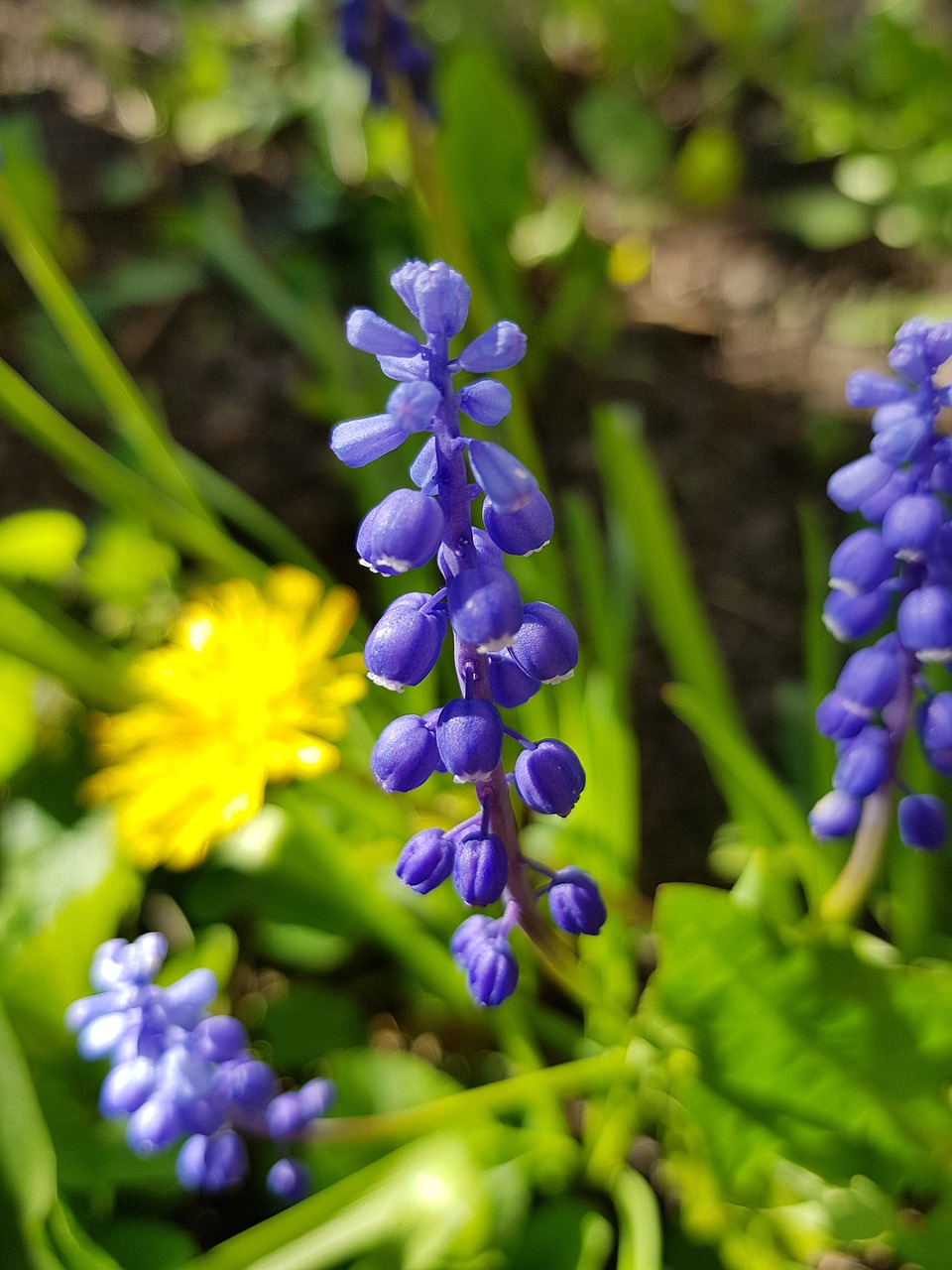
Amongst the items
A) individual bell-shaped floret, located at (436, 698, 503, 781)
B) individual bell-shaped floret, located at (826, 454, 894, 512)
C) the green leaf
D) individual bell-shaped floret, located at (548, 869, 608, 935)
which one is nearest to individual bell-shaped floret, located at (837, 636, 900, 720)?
individual bell-shaped floret, located at (826, 454, 894, 512)

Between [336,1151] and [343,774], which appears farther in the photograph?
[343,774]

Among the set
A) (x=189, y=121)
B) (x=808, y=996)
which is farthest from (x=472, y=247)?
(x=808, y=996)

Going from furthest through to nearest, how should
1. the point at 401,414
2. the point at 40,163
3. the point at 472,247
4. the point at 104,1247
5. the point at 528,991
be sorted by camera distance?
the point at 40,163
the point at 472,247
the point at 528,991
the point at 104,1247
the point at 401,414

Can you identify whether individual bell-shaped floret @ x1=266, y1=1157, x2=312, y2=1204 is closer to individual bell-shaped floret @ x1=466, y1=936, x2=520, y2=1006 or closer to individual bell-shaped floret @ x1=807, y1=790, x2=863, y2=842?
individual bell-shaped floret @ x1=466, y1=936, x2=520, y2=1006

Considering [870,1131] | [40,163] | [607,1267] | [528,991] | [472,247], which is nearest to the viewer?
[870,1131]

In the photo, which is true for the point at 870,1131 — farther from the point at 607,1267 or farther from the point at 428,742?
the point at 428,742

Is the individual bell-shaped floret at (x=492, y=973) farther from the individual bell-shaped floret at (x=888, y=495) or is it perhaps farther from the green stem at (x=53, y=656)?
the green stem at (x=53, y=656)
